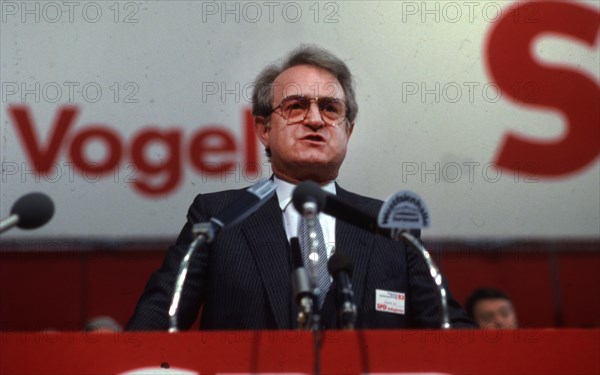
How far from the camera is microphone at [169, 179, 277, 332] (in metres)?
1.35

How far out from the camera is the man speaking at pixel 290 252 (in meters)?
1.70

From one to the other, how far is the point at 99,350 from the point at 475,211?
1292 mm

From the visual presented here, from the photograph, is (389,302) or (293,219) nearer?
(389,302)

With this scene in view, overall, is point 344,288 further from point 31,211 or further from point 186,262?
point 31,211

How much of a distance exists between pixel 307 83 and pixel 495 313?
Answer: 4.07ft

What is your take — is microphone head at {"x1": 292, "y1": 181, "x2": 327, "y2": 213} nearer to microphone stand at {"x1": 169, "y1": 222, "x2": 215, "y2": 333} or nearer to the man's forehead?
microphone stand at {"x1": 169, "y1": 222, "x2": 215, "y2": 333}

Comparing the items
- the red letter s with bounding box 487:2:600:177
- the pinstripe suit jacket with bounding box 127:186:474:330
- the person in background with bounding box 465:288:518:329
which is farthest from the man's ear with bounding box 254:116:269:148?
the person in background with bounding box 465:288:518:329

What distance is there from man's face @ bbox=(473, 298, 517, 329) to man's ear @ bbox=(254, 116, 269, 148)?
1.10 meters

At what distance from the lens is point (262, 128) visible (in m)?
2.03

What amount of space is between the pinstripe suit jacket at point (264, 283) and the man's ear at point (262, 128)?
23 cm

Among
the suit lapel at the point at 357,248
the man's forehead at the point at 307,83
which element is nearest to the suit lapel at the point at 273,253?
the suit lapel at the point at 357,248

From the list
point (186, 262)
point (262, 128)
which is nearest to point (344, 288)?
point (186, 262)

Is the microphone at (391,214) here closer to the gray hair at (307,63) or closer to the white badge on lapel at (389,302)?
the white badge on lapel at (389,302)

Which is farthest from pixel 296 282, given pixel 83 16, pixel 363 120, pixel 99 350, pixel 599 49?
pixel 599 49
